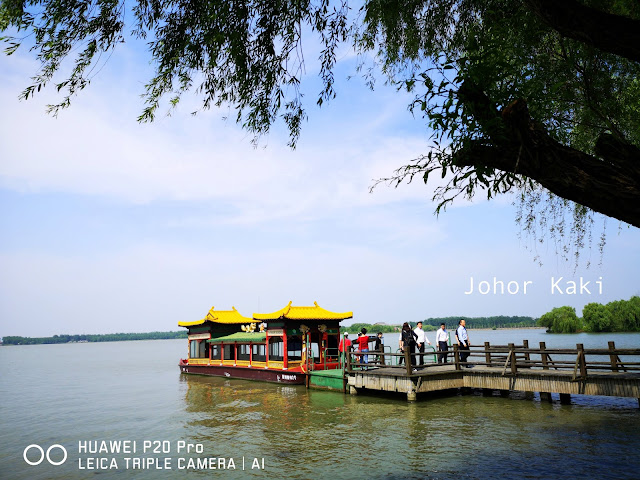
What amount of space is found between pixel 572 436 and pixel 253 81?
12.2 metres

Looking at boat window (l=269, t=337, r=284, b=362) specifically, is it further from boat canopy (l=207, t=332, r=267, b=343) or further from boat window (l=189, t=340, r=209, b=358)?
boat window (l=189, t=340, r=209, b=358)

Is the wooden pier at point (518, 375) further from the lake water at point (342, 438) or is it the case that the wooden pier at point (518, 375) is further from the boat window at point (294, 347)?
the boat window at point (294, 347)

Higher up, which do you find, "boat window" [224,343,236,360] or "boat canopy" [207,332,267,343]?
"boat canopy" [207,332,267,343]

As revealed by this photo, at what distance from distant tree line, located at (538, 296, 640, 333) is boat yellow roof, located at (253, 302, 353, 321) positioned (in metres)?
59.9

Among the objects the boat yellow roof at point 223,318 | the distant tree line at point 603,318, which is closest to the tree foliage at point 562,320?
the distant tree line at point 603,318

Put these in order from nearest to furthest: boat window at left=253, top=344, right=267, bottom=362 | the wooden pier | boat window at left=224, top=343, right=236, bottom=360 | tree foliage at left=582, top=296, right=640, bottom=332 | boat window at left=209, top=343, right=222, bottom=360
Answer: the wooden pier → boat window at left=253, top=344, right=267, bottom=362 → boat window at left=224, top=343, right=236, bottom=360 → boat window at left=209, top=343, right=222, bottom=360 → tree foliage at left=582, top=296, right=640, bottom=332

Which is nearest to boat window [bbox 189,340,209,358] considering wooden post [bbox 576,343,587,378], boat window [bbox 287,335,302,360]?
boat window [bbox 287,335,302,360]

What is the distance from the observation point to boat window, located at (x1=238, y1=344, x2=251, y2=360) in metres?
29.8

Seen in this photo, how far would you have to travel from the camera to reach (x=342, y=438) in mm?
13305

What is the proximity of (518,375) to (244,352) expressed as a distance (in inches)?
723

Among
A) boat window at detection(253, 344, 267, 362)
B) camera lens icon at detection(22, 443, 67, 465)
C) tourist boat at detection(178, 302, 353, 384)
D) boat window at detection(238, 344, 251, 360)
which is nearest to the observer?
camera lens icon at detection(22, 443, 67, 465)

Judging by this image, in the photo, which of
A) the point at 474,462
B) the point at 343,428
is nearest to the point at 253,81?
the point at 474,462

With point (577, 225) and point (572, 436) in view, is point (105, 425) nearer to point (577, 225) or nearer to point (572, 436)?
point (572, 436)

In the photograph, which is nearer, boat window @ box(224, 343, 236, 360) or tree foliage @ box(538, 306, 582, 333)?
boat window @ box(224, 343, 236, 360)
